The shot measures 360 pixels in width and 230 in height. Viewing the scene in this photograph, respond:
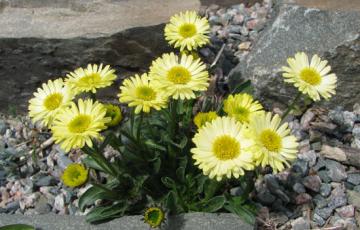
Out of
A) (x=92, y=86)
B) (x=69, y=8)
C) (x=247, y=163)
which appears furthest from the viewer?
(x=69, y=8)

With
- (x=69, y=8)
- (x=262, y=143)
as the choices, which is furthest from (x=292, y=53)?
(x=69, y=8)

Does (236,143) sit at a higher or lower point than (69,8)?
lower

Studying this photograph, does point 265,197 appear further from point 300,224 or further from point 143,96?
point 143,96

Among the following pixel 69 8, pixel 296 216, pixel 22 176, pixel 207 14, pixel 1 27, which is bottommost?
pixel 296 216

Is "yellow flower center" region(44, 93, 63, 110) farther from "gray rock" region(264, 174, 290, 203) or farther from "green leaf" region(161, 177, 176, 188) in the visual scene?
Answer: "gray rock" region(264, 174, 290, 203)

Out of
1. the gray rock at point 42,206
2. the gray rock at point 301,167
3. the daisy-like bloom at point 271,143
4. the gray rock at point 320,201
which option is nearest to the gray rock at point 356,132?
the gray rock at point 301,167

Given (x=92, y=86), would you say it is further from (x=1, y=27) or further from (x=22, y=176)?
(x=1, y=27)

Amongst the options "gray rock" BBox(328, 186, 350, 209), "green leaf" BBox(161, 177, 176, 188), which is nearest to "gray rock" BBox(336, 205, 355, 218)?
"gray rock" BBox(328, 186, 350, 209)

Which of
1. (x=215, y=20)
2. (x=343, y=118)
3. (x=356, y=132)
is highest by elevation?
(x=215, y=20)

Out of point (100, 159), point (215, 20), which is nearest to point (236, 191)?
point (100, 159)
